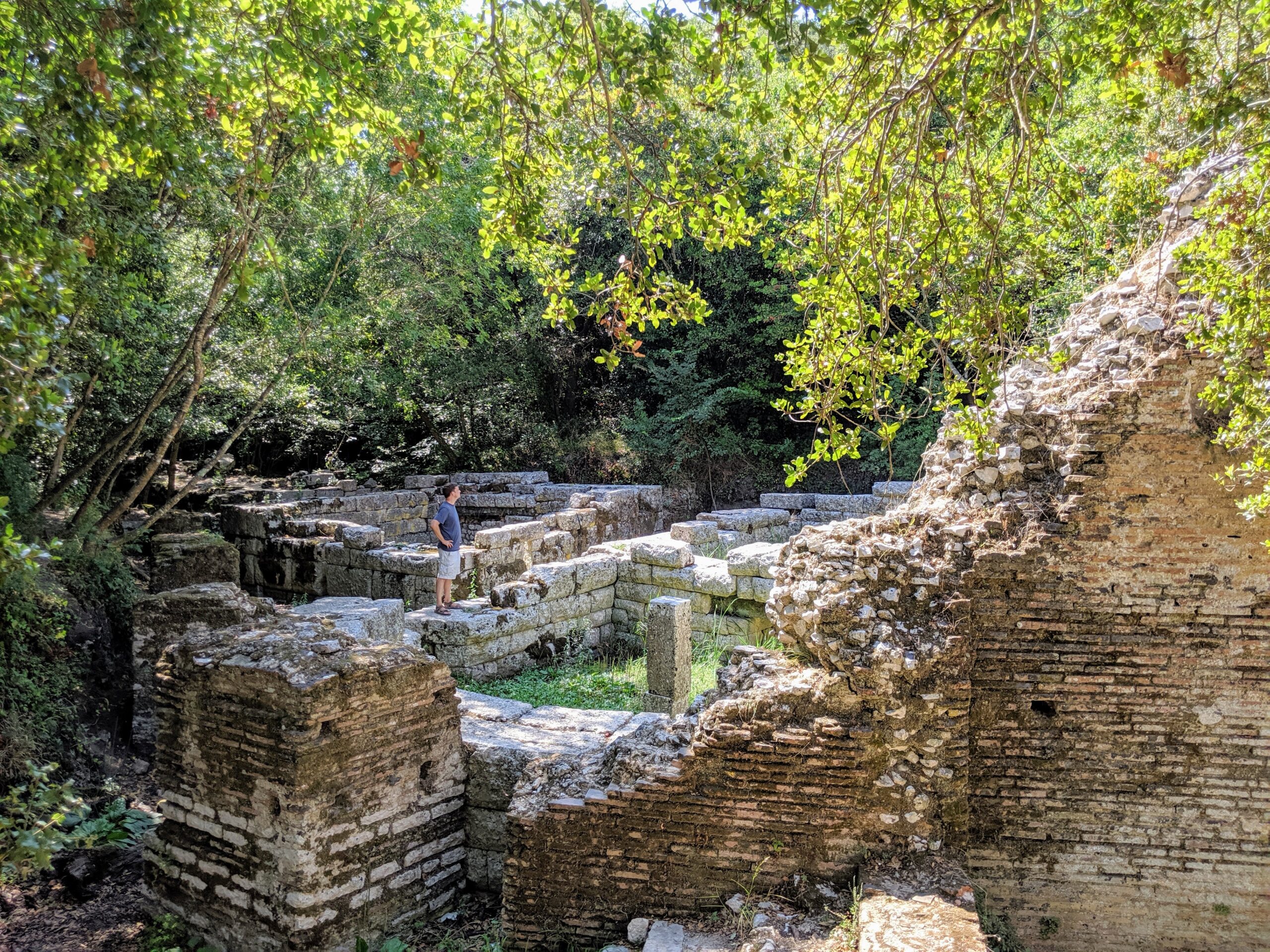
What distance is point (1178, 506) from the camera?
459cm

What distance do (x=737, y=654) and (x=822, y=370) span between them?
193 cm

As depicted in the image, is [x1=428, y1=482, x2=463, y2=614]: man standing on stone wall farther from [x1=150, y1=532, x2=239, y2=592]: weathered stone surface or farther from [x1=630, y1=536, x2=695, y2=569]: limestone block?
[x1=150, y1=532, x2=239, y2=592]: weathered stone surface

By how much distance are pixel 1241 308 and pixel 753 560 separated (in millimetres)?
5868

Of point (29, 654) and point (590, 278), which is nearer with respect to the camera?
point (590, 278)

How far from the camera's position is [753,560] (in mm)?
9328

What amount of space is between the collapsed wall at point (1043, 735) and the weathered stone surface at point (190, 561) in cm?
665

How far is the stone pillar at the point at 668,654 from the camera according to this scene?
25.2 feet

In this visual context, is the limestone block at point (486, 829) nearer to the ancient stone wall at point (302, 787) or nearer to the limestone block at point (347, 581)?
the ancient stone wall at point (302, 787)

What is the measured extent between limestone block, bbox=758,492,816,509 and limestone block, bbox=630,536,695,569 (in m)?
5.81

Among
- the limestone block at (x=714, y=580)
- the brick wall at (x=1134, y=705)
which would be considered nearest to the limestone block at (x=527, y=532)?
the limestone block at (x=714, y=580)

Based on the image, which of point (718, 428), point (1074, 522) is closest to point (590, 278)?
point (1074, 522)

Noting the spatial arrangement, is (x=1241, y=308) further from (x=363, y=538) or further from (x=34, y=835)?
(x=363, y=538)

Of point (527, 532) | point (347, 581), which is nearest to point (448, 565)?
point (527, 532)

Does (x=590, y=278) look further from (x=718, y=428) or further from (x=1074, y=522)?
(x=718, y=428)
